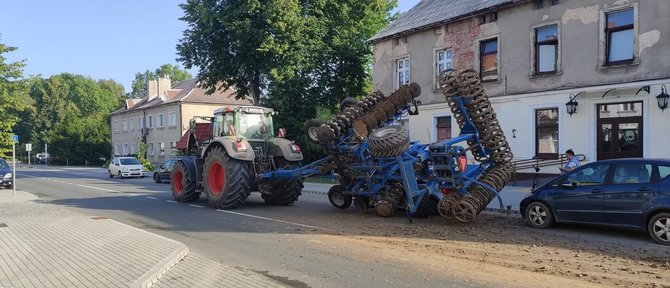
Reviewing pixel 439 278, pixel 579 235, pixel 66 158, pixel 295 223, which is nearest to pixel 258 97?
Answer: pixel 295 223

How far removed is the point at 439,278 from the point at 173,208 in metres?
9.93

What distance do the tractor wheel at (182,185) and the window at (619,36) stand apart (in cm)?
1442

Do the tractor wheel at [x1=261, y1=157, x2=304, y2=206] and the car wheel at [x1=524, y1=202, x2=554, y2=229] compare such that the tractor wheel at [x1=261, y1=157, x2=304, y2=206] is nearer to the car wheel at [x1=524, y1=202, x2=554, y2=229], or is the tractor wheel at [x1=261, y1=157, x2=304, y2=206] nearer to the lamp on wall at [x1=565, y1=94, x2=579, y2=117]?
the car wheel at [x1=524, y1=202, x2=554, y2=229]

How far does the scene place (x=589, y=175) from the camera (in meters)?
9.83

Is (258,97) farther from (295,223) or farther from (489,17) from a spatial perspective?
(295,223)

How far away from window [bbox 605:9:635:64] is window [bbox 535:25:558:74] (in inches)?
79.5

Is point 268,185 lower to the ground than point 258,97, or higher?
lower

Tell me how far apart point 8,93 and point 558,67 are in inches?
810

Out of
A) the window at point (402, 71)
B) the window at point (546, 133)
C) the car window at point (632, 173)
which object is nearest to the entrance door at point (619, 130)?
the window at point (546, 133)

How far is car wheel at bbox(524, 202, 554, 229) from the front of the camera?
10188 mm

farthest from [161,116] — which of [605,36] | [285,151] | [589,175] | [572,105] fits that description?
[589,175]

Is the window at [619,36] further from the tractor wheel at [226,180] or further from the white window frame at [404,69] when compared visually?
the tractor wheel at [226,180]

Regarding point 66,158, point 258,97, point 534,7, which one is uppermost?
point 534,7

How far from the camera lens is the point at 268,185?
13953 millimetres
